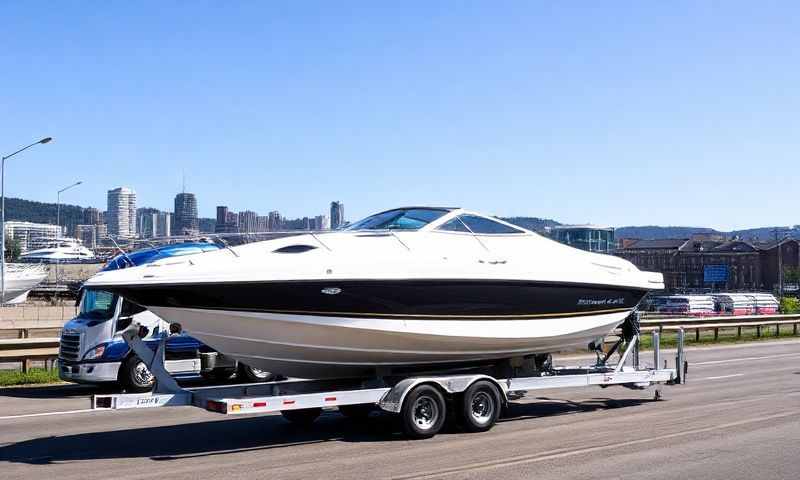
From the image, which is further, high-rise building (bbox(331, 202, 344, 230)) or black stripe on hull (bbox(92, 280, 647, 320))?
high-rise building (bbox(331, 202, 344, 230))

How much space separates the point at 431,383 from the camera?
11.2 metres

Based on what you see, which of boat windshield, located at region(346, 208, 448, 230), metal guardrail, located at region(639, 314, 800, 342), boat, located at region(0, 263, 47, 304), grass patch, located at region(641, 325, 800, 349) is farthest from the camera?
boat, located at region(0, 263, 47, 304)

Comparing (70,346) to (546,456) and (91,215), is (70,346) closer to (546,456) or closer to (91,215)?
(546,456)

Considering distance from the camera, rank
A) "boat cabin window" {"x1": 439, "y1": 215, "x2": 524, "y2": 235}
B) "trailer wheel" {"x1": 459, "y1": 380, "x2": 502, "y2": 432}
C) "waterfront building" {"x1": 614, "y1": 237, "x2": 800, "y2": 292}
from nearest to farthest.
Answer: "trailer wheel" {"x1": 459, "y1": 380, "x2": 502, "y2": 432} < "boat cabin window" {"x1": 439, "y1": 215, "x2": 524, "y2": 235} < "waterfront building" {"x1": 614, "y1": 237, "x2": 800, "y2": 292}

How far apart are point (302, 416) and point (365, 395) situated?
1920 mm

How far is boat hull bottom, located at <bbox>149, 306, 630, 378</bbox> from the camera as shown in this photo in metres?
10.4

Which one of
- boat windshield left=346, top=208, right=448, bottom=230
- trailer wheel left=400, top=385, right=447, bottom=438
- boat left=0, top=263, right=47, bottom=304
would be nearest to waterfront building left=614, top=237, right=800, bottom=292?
boat left=0, top=263, right=47, bottom=304

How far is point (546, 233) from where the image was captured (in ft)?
47.3

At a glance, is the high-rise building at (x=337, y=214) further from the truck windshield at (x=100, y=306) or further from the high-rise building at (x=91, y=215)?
the high-rise building at (x=91, y=215)

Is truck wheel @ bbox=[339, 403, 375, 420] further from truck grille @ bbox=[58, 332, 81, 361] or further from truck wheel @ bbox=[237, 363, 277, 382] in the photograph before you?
truck grille @ bbox=[58, 332, 81, 361]

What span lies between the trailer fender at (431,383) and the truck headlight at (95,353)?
7.10 metres

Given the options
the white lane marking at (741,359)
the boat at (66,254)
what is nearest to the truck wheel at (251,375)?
the boat at (66,254)

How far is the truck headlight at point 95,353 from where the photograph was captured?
15.8 m

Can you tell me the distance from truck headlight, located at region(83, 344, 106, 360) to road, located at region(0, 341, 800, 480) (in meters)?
0.85
